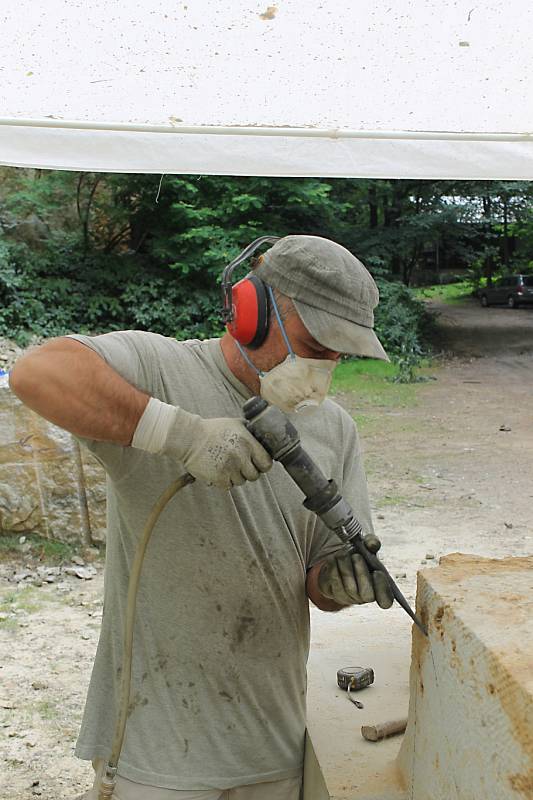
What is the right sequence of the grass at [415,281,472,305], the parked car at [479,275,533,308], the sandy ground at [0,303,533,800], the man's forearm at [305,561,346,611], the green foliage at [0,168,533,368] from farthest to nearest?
the grass at [415,281,472,305] → the parked car at [479,275,533,308] → the green foliage at [0,168,533,368] → the sandy ground at [0,303,533,800] → the man's forearm at [305,561,346,611]

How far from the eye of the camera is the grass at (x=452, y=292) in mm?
24862

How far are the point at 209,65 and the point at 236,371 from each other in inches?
49.1

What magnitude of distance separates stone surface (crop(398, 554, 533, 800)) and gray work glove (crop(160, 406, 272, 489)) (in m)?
0.51

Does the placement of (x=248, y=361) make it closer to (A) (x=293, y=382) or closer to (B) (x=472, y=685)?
(A) (x=293, y=382)

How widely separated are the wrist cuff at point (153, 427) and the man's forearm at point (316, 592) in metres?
0.59

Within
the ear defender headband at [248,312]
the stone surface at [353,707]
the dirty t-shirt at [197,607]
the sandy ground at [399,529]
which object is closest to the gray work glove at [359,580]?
the dirty t-shirt at [197,607]

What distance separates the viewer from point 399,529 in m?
6.18

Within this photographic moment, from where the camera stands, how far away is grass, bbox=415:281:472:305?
2486 cm

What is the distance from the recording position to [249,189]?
13766 millimetres

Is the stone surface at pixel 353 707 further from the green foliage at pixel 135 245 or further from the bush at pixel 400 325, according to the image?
the bush at pixel 400 325

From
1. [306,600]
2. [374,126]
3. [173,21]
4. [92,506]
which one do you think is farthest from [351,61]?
[92,506]

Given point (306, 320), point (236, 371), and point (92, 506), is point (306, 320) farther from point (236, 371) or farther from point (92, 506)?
point (92, 506)

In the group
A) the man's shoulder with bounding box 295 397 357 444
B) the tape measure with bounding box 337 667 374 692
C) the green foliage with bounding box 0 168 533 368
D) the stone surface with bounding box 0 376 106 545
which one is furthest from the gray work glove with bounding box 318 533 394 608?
the green foliage with bounding box 0 168 533 368

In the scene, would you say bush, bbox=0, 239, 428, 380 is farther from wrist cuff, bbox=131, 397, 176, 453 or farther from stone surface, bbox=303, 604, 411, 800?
wrist cuff, bbox=131, 397, 176, 453
